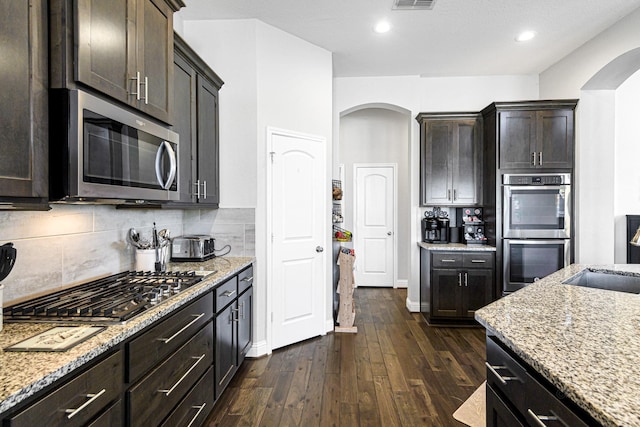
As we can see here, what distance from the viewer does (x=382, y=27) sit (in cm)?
345

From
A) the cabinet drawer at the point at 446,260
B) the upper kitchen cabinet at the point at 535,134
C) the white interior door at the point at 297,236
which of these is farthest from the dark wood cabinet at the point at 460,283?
the white interior door at the point at 297,236

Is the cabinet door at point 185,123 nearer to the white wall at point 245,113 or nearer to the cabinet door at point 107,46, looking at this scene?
the white wall at point 245,113

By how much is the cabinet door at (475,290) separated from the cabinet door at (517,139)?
1.22 meters

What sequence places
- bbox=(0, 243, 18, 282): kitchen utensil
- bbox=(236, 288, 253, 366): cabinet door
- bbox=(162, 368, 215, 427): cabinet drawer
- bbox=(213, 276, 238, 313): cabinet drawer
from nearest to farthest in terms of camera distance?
bbox=(0, 243, 18, 282): kitchen utensil
bbox=(162, 368, 215, 427): cabinet drawer
bbox=(213, 276, 238, 313): cabinet drawer
bbox=(236, 288, 253, 366): cabinet door

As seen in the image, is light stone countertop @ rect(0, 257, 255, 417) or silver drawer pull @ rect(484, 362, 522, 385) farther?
silver drawer pull @ rect(484, 362, 522, 385)

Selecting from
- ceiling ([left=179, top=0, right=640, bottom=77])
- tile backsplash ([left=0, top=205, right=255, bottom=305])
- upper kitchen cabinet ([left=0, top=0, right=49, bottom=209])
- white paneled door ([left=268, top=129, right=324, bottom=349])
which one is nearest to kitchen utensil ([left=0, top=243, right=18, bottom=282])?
upper kitchen cabinet ([left=0, top=0, right=49, bottom=209])

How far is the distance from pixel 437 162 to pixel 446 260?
1213mm

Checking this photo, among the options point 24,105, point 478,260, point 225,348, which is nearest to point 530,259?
point 478,260

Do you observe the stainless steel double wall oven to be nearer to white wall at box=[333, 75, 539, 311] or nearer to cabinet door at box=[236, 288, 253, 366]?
white wall at box=[333, 75, 539, 311]

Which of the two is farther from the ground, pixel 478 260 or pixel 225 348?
pixel 478 260

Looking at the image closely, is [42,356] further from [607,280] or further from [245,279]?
[607,280]

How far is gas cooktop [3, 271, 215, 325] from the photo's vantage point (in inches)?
55.4

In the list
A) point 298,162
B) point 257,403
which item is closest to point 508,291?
point 298,162

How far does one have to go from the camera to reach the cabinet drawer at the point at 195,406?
172 centimetres
